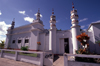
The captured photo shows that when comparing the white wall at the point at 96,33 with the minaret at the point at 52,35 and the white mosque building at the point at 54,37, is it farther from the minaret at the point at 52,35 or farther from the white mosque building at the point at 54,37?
the minaret at the point at 52,35

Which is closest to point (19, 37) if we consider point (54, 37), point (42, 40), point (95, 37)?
point (42, 40)

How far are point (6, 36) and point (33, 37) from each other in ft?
41.6

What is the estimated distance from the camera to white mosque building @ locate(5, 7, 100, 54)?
958 cm

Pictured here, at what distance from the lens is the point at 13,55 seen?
28.0 feet

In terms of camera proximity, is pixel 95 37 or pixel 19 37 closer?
pixel 95 37

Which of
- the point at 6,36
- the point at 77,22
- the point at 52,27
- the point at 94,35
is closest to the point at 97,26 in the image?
the point at 94,35

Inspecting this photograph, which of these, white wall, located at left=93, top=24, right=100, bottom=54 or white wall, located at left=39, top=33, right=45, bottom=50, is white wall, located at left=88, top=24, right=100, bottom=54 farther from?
white wall, located at left=39, top=33, right=45, bottom=50

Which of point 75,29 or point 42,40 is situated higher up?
point 75,29

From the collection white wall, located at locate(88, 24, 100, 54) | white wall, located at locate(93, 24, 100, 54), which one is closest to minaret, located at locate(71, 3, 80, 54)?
white wall, located at locate(88, 24, 100, 54)

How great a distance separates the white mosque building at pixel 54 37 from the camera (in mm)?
9580

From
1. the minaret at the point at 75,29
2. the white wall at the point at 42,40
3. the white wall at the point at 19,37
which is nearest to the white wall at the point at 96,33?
the minaret at the point at 75,29

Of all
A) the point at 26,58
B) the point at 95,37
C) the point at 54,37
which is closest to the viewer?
the point at 26,58

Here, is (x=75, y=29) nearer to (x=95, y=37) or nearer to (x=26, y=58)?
(x=95, y=37)

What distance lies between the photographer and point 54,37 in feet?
39.3
